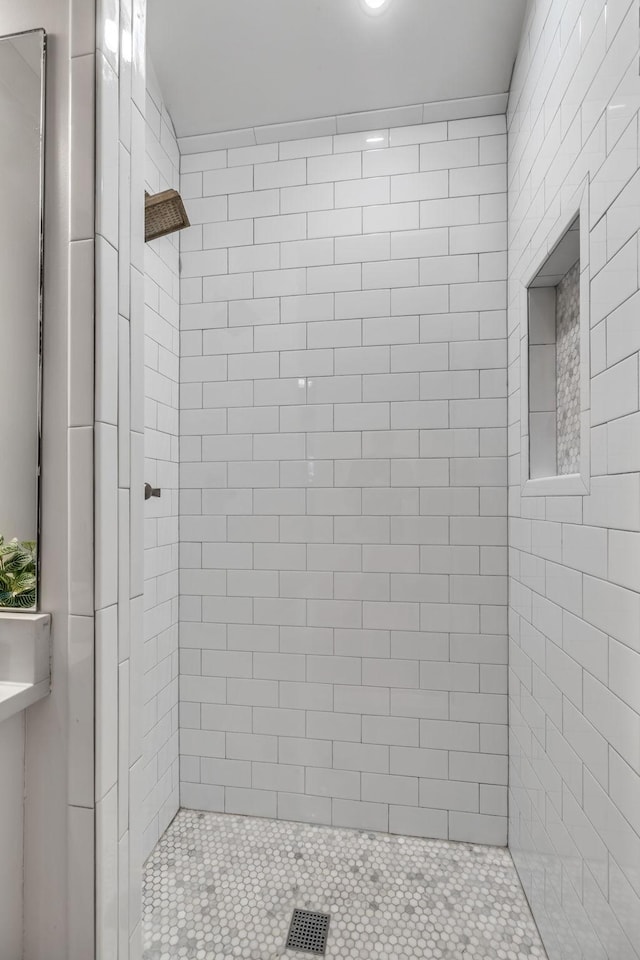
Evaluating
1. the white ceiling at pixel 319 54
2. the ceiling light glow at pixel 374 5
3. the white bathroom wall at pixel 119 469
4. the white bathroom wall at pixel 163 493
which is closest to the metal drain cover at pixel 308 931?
the white bathroom wall at pixel 163 493

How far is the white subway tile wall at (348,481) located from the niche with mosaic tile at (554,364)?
30cm

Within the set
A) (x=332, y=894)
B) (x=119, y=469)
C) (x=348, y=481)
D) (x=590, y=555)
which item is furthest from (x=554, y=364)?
(x=332, y=894)

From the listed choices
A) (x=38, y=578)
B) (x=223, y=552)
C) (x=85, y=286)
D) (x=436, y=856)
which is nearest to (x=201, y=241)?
(x=223, y=552)

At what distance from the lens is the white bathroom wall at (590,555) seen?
87cm

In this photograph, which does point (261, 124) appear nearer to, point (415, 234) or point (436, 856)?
point (415, 234)

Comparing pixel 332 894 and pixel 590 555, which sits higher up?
pixel 590 555

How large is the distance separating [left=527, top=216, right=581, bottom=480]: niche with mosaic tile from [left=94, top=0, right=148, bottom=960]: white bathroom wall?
3.49 ft

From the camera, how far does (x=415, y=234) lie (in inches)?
74.6

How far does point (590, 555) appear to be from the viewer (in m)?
1.05

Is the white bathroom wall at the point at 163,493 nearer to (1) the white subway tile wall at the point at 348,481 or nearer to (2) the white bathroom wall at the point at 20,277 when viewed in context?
(1) the white subway tile wall at the point at 348,481

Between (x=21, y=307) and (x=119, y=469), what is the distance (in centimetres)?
31

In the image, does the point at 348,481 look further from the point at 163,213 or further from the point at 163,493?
the point at 163,213

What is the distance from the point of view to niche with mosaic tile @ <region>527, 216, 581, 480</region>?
52.7 inches

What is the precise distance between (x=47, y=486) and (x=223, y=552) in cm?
124
